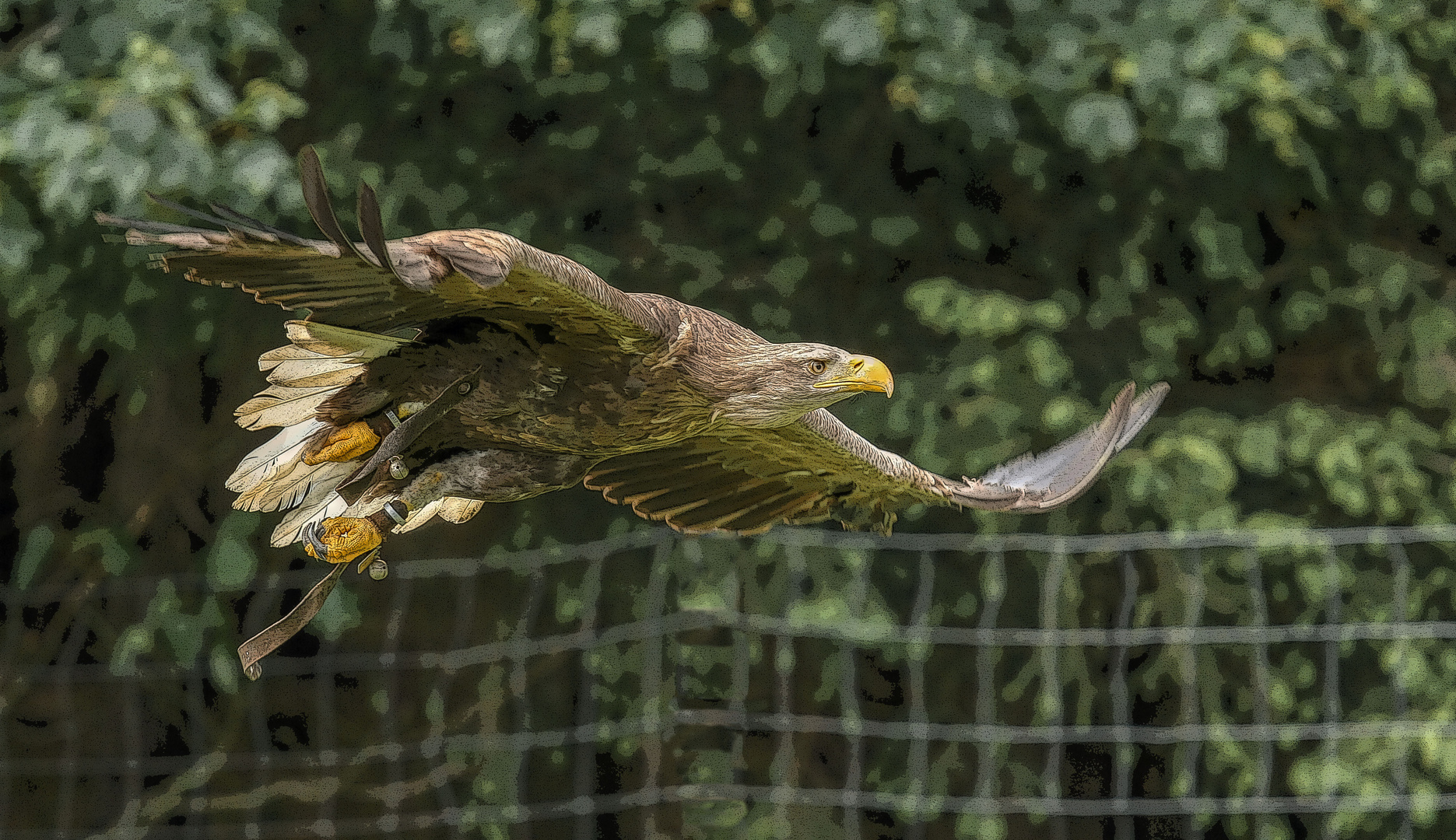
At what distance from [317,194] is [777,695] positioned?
306 cm

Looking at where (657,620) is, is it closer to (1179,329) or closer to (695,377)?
(1179,329)

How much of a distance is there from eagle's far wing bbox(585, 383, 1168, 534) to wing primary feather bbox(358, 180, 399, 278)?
41.1 inches

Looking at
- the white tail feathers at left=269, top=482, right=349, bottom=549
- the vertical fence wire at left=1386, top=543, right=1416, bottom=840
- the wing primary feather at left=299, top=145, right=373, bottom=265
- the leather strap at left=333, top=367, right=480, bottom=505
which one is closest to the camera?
the wing primary feather at left=299, top=145, right=373, bottom=265

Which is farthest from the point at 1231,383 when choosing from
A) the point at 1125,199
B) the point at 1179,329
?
the point at 1125,199

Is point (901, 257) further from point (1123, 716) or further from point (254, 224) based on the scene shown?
point (254, 224)

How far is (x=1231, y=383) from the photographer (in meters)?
4.56

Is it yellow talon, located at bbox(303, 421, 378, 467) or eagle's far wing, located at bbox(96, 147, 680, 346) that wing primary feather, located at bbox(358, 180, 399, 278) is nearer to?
eagle's far wing, located at bbox(96, 147, 680, 346)

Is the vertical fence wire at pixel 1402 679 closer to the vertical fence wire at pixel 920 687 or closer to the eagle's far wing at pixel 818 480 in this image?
the vertical fence wire at pixel 920 687

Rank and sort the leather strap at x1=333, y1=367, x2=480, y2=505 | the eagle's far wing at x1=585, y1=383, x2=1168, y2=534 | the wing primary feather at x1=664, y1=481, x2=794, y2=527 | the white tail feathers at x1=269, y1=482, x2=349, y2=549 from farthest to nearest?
the wing primary feather at x1=664, y1=481, x2=794, y2=527
the eagle's far wing at x1=585, y1=383, x2=1168, y2=534
the white tail feathers at x1=269, y1=482, x2=349, y2=549
the leather strap at x1=333, y1=367, x2=480, y2=505

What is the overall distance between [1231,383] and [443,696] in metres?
2.47

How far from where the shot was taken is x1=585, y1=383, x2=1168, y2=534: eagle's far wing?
Result: 264 cm

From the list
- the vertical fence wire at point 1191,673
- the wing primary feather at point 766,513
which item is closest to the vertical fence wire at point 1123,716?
the vertical fence wire at point 1191,673

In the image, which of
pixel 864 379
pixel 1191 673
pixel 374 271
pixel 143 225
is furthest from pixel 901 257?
pixel 143 225

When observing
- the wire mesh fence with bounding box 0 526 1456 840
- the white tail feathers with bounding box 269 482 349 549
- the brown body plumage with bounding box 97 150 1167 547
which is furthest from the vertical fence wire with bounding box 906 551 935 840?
the white tail feathers with bounding box 269 482 349 549
